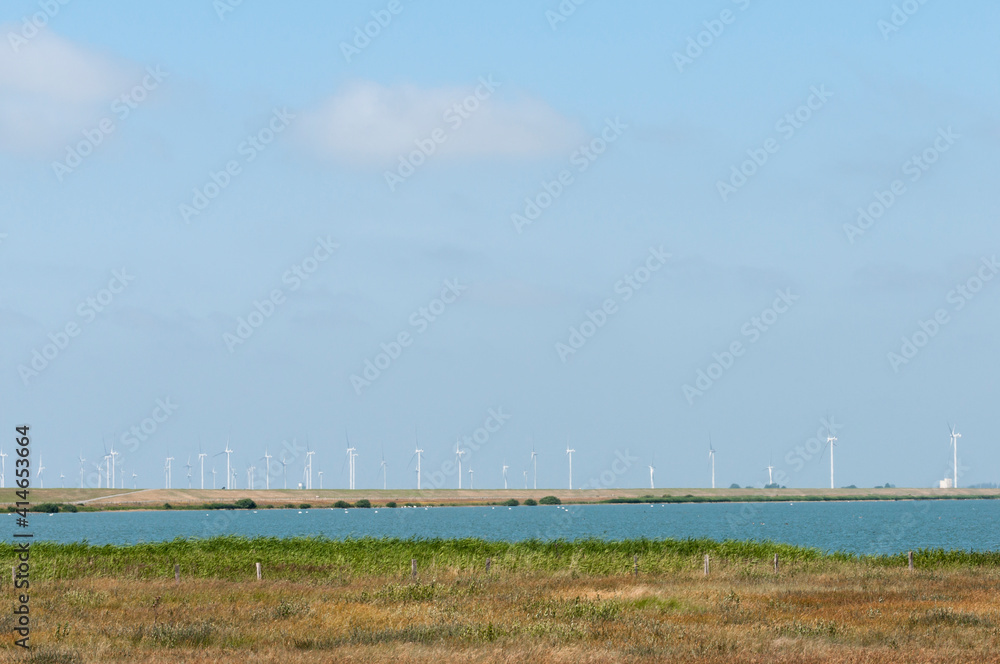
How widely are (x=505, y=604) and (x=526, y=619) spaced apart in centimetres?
500

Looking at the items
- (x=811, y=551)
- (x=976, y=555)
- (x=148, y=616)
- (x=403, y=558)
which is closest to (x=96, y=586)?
(x=148, y=616)

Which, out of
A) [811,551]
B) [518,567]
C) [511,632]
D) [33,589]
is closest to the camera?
[511,632]

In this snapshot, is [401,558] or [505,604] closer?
[505,604]

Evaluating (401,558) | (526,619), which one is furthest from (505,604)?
(401,558)

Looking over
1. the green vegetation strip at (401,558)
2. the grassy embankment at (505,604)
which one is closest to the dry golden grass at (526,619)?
the grassy embankment at (505,604)

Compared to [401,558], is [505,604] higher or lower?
higher

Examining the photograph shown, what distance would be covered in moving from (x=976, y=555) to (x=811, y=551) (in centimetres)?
900

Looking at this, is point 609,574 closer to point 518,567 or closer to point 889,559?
point 518,567

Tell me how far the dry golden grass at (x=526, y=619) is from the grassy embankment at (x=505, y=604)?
104 millimetres

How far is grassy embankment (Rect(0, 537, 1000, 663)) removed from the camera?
29.5m

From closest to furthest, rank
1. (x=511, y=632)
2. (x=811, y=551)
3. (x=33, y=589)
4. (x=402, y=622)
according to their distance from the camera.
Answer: (x=511, y=632) → (x=402, y=622) → (x=33, y=589) → (x=811, y=551)

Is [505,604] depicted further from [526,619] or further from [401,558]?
[401,558]

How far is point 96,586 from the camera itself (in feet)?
161

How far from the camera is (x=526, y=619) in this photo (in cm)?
3609
